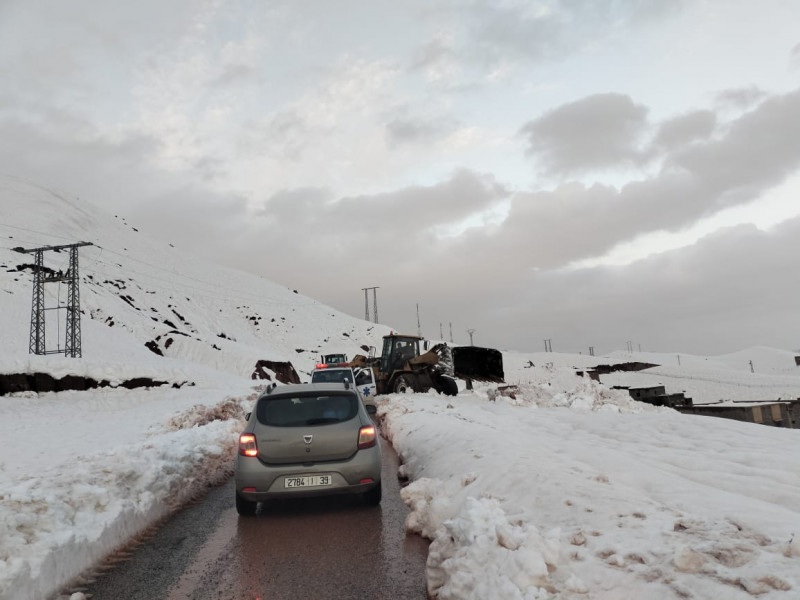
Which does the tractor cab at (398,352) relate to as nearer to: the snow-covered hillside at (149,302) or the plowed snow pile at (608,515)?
the plowed snow pile at (608,515)

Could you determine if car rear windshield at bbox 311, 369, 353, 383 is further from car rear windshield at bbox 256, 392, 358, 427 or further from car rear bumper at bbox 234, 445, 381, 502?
car rear bumper at bbox 234, 445, 381, 502

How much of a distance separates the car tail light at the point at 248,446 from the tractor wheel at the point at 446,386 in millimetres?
18120

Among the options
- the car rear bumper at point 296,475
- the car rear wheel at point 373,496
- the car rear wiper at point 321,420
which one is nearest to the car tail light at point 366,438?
the car rear bumper at point 296,475

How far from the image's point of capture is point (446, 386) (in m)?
24.2

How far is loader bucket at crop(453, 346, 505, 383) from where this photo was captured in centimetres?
2875

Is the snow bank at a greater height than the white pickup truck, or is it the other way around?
the white pickup truck

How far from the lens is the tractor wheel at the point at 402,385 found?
79.9 feet

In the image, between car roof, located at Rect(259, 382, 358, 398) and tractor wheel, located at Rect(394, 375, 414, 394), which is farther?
tractor wheel, located at Rect(394, 375, 414, 394)

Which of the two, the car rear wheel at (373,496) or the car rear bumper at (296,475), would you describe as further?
the car rear wheel at (373,496)

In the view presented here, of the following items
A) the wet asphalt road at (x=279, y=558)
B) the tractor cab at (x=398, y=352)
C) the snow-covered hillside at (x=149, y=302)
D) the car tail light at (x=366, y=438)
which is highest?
the snow-covered hillside at (x=149, y=302)

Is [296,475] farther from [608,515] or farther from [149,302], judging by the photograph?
[149,302]

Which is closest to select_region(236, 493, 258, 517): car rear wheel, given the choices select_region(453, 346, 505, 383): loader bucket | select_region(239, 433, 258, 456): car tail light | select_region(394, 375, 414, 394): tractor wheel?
select_region(239, 433, 258, 456): car tail light

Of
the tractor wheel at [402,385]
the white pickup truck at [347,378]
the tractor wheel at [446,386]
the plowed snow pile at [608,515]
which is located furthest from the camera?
the tractor wheel at [402,385]

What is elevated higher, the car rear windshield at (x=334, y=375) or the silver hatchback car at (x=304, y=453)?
the car rear windshield at (x=334, y=375)
